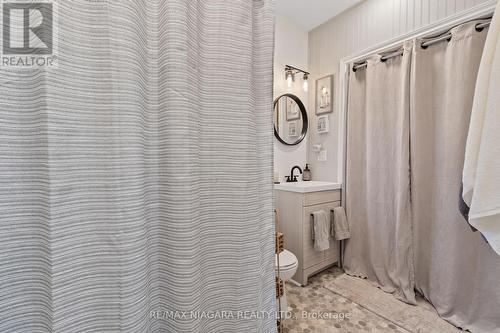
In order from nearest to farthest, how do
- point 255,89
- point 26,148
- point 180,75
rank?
point 26,148
point 180,75
point 255,89

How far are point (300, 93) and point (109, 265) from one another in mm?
2415

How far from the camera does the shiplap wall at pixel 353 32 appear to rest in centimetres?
166

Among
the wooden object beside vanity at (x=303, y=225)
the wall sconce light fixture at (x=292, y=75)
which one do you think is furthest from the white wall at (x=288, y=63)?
the wooden object beside vanity at (x=303, y=225)

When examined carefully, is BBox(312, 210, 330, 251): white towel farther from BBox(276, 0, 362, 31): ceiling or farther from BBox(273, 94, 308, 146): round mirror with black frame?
BBox(276, 0, 362, 31): ceiling

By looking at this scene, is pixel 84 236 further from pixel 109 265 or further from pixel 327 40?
pixel 327 40

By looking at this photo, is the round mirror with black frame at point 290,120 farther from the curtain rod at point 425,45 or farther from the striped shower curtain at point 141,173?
the striped shower curtain at point 141,173

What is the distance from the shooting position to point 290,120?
96.1 inches

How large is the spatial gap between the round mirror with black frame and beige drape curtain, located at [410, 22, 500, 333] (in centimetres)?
106

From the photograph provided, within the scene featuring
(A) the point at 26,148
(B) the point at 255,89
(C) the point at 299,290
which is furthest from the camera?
(C) the point at 299,290

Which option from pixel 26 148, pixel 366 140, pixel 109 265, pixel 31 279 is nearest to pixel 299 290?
pixel 366 140

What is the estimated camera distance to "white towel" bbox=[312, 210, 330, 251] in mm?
1892

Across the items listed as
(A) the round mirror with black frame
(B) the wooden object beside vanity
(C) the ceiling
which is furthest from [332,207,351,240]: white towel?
(C) the ceiling

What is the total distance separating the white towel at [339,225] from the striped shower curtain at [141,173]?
138cm

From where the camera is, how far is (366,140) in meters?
2.00
